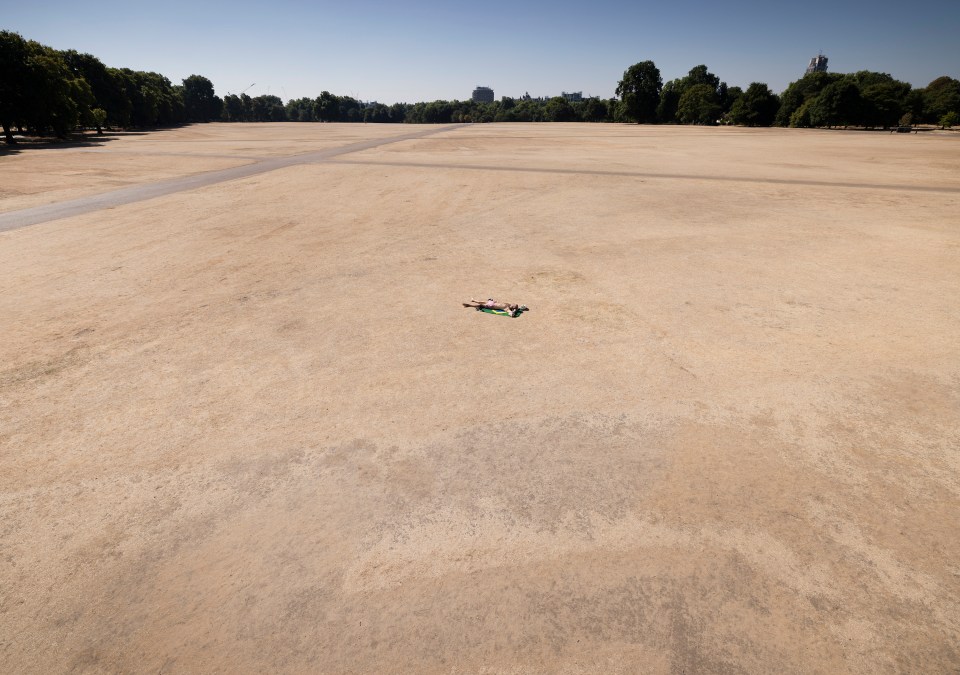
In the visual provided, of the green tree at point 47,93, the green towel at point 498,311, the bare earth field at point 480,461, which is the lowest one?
the bare earth field at point 480,461

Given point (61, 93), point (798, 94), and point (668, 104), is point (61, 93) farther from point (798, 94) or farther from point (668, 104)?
point (798, 94)

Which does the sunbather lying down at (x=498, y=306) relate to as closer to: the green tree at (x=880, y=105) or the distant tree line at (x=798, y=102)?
the distant tree line at (x=798, y=102)

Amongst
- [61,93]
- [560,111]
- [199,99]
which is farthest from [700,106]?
[199,99]

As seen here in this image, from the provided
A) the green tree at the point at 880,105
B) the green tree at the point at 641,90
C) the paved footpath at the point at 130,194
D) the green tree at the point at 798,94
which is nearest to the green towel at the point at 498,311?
the paved footpath at the point at 130,194

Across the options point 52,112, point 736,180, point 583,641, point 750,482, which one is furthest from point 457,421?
point 52,112

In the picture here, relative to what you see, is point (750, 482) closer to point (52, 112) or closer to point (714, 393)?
point (714, 393)

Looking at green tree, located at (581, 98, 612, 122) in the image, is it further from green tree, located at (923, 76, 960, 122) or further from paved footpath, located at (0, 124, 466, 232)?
paved footpath, located at (0, 124, 466, 232)
